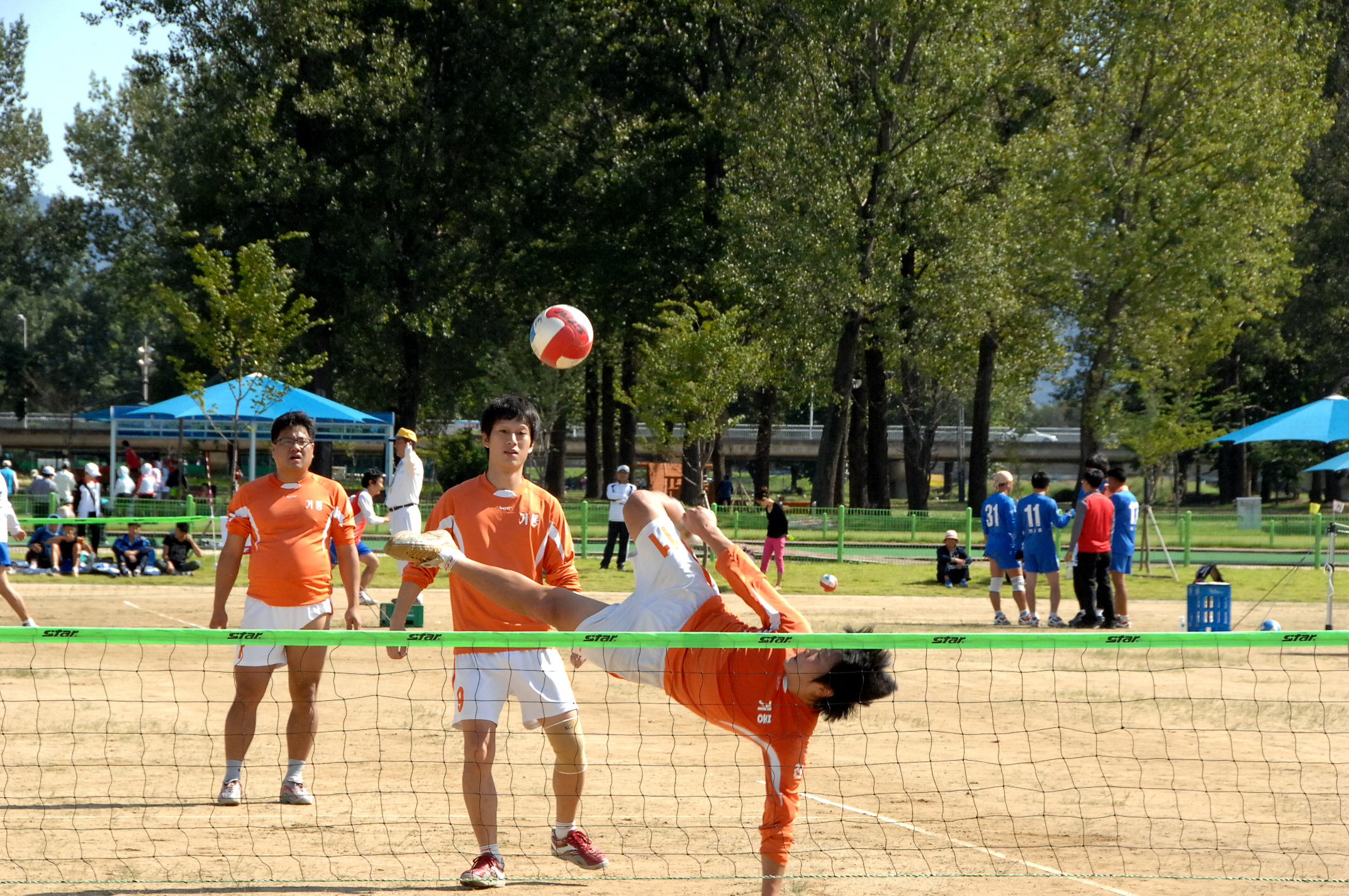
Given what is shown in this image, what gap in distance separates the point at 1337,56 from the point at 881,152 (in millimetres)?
26243

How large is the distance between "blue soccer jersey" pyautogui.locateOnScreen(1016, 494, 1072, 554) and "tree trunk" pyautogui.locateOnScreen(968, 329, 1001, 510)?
2383cm

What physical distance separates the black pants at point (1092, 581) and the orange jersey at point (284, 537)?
1097 cm

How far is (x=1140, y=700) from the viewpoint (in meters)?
10.4

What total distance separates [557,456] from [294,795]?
46732mm

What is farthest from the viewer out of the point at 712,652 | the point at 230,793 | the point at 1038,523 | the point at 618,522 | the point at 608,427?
the point at 608,427

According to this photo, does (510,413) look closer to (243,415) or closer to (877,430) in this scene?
(243,415)

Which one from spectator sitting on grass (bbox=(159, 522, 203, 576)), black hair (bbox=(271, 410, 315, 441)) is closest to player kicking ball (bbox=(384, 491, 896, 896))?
black hair (bbox=(271, 410, 315, 441))

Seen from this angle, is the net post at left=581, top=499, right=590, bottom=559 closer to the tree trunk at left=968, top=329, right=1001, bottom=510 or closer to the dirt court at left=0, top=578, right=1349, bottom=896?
the dirt court at left=0, top=578, right=1349, bottom=896

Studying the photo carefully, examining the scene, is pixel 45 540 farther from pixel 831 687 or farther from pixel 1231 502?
pixel 1231 502

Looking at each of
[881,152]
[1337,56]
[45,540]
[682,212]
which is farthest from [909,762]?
Result: [1337,56]

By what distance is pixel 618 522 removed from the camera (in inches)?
872

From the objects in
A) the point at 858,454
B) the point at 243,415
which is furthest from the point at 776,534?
the point at 858,454

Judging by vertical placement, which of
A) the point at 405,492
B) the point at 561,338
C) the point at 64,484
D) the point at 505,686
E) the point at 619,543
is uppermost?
the point at 561,338

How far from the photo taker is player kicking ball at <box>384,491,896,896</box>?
4.76m
